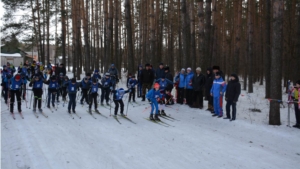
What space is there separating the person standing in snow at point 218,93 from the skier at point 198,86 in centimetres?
131

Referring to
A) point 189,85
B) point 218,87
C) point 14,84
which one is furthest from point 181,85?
point 14,84

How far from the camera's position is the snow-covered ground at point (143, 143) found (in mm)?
6391

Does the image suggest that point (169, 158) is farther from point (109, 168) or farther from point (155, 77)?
point (155, 77)

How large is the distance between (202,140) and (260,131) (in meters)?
2.56

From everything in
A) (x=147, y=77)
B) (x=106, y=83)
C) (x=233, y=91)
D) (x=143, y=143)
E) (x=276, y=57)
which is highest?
(x=276, y=57)

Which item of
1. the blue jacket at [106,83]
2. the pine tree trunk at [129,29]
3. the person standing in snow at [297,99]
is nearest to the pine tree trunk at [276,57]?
the person standing in snow at [297,99]

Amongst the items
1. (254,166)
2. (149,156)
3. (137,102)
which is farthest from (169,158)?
(137,102)

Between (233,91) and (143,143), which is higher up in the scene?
(233,91)

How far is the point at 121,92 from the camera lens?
1134 centimetres

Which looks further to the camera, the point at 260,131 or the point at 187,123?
the point at 187,123

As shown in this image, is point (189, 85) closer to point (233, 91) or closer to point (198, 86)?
point (198, 86)

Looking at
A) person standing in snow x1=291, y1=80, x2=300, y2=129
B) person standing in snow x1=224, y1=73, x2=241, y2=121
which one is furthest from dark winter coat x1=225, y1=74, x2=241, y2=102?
person standing in snow x1=291, y1=80, x2=300, y2=129

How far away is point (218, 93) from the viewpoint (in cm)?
1161

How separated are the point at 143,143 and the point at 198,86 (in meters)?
6.10
